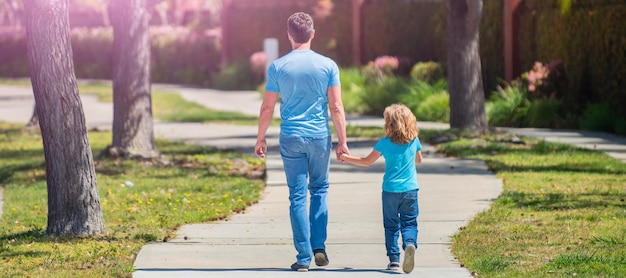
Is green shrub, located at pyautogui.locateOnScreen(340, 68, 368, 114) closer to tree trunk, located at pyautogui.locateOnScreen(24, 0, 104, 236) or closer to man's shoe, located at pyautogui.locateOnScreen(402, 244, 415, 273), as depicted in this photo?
tree trunk, located at pyautogui.locateOnScreen(24, 0, 104, 236)

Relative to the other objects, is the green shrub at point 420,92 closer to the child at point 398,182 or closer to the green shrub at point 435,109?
the green shrub at point 435,109

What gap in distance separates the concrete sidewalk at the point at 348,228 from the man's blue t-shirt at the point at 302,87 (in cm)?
101

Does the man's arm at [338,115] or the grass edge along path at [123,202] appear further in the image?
the grass edge along path at [123,202]

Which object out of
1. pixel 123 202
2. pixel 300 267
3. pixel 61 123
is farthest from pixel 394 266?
pixel 123 202

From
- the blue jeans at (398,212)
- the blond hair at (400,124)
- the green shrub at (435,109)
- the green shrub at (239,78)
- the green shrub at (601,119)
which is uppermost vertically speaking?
the blond hair at (400,124)

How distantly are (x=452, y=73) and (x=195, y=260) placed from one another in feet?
30.6

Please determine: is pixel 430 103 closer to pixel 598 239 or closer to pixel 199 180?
pixel 199 180

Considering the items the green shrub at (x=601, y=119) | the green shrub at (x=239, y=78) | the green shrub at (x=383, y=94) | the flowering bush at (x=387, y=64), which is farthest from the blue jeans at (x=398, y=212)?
the green shrub at (x=239, y=78)

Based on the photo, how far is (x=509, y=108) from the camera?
20.2 m

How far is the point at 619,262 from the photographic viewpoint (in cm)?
798

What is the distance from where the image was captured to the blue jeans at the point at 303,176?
8.10 m

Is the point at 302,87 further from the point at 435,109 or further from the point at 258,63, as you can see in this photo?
the point at 258,63

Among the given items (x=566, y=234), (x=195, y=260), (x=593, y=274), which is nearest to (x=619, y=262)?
(x=593, y=274)

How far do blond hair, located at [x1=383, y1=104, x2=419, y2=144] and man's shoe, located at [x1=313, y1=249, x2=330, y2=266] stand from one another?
948 millimetres
